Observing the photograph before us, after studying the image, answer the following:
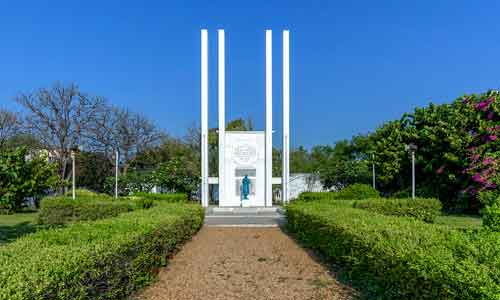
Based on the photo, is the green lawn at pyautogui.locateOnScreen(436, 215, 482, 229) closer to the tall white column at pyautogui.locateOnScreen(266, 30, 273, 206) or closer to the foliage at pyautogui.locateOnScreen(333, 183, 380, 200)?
the foliage at pyautogui.locateOnScreen(333, 183, 380, 200)

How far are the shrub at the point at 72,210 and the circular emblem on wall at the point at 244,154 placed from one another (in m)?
9.46

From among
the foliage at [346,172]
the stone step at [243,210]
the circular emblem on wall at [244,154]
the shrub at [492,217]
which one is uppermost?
the circular emblem on wall at [244,154]

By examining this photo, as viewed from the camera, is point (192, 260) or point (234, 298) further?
point (192, 260)

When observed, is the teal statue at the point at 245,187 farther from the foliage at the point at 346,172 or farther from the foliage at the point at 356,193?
the foliage at the point at 346,172

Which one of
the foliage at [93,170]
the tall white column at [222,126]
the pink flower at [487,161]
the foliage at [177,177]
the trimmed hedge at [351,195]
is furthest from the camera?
the foliage at [93,170]

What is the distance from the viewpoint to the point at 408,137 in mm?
19859

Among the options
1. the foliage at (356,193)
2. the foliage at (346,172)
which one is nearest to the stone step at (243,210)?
the foliage at (356,193)

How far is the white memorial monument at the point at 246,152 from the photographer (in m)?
21.1

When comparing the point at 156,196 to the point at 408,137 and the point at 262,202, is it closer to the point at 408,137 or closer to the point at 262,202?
the point at 262,202

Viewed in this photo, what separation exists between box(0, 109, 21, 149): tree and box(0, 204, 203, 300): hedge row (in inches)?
861

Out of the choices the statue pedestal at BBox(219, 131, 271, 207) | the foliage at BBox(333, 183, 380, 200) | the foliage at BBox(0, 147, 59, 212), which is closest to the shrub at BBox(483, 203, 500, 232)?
the foliage at BBox(333, 183, 380, 200)

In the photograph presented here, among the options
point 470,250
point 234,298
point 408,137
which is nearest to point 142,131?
point 408,137

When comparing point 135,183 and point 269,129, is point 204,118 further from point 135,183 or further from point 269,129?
point 135,183

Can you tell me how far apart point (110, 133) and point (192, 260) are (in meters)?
21.3
